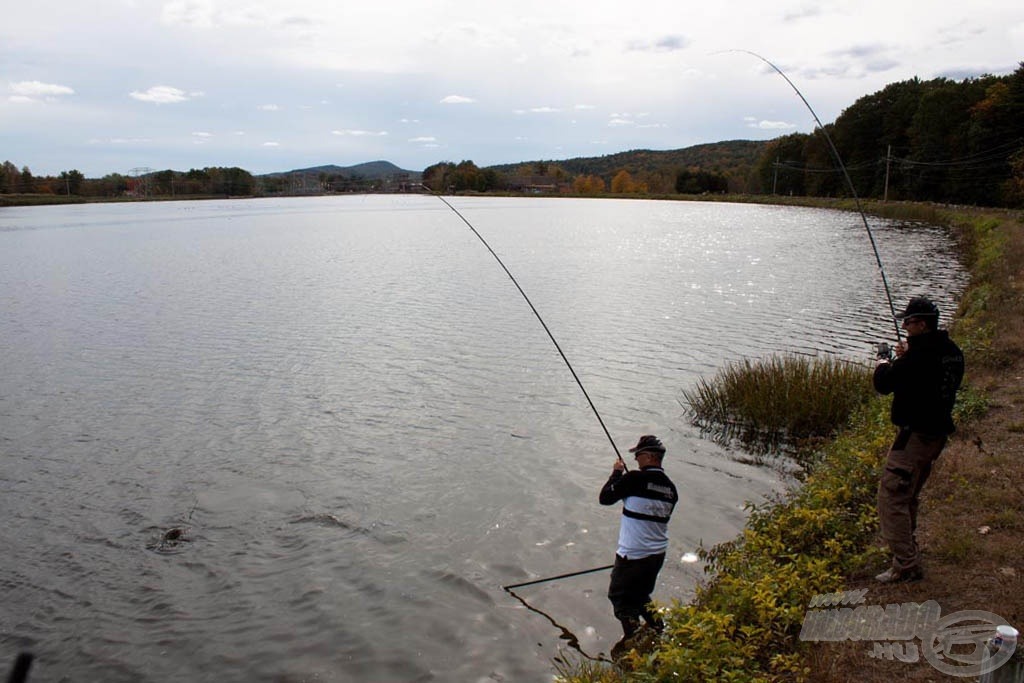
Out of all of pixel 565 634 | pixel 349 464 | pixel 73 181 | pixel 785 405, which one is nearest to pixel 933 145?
pixel 785 405

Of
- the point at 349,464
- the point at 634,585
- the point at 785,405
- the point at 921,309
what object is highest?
the point at 921,309

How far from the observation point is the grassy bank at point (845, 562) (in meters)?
5.49

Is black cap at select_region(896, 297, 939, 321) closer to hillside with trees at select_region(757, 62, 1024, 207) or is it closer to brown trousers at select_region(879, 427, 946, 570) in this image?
brown trousers at select_region(879, 427, 946, 570)

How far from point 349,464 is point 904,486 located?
9658 mm

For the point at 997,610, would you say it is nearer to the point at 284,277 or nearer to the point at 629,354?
the point at 629,354

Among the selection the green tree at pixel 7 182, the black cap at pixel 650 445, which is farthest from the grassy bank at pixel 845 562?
the green tree at pixel 7 182

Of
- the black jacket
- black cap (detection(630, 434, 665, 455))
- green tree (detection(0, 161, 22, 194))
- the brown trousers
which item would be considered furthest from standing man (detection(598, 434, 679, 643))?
green tree (detection(0, 161, 22, 194))

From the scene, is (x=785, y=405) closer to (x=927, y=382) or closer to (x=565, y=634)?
(x=565, y=634)

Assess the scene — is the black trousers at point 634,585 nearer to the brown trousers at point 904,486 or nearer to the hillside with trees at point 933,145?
the brown trousers at point 904,486

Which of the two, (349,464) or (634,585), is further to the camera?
(349,464)

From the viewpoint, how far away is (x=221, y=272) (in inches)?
1660

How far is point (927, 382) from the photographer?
6.02 metres

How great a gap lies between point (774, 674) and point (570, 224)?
8473 cm

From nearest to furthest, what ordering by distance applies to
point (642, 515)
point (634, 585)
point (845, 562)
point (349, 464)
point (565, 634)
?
point (642, 515) < point (845, 562) < point (634, 585) < point (565, 634) < point (349, 464)
